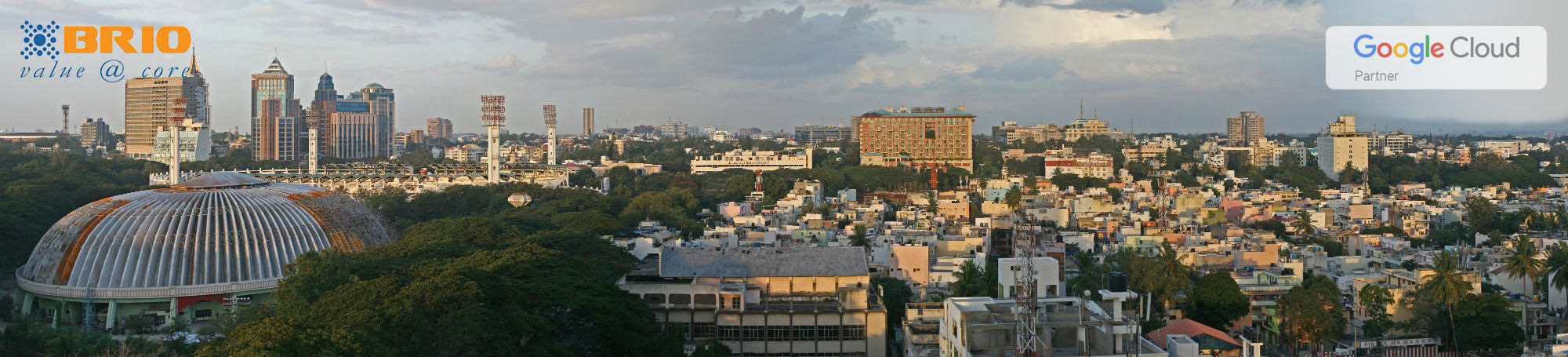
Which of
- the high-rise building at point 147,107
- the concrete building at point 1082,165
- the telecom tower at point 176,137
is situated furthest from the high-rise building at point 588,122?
the telecom tower at point 176,137

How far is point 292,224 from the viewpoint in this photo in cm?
2555

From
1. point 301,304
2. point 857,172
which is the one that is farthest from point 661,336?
point 857,172

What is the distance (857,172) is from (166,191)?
128 ft

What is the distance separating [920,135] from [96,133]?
7007 cm

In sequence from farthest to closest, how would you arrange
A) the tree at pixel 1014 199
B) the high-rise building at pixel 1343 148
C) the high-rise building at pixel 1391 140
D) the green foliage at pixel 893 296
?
the high-rise building at pixel 1391 140, the high-rise building at pixel 1343 148, the tree at pixel 1014 199, the green foliage at pixel 893 296

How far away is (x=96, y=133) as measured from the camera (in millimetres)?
106438

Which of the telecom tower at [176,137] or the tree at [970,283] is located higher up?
the telecom tower at [176,137]

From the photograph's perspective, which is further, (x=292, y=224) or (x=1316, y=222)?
(x=1316, y=222)

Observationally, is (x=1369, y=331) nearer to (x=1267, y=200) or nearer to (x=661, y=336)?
(x=661, y=336)

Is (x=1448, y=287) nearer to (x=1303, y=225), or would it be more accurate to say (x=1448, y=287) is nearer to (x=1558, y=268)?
(x=1558, y=268)

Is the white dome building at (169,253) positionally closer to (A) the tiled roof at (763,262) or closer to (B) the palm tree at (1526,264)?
(A) the tiled roof at (763,262)

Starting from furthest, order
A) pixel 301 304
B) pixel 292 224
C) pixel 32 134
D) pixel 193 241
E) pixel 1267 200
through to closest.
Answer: pixel 32 134 < pixel 1267 200 < pixel 292 224 < pixel 193 241 < pixel 301 304

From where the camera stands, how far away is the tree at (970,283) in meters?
22.1

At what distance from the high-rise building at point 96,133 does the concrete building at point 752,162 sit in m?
57.6
